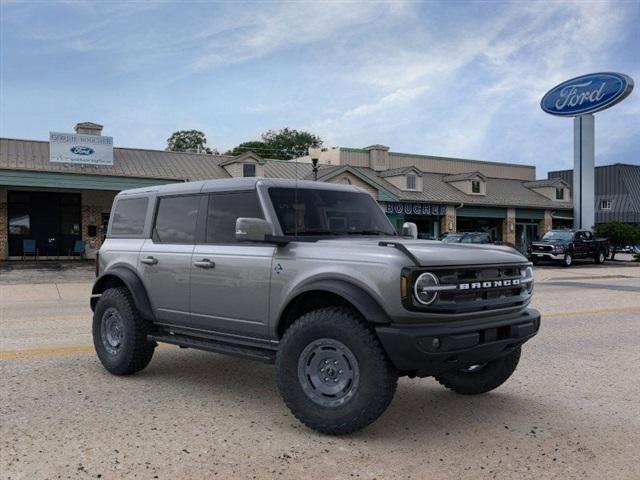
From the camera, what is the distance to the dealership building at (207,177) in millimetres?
28719

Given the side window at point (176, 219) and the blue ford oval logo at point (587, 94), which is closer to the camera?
the side window at point (176, 219)

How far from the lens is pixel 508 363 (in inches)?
217

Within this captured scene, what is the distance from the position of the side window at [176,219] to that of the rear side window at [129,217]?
29 centimetres

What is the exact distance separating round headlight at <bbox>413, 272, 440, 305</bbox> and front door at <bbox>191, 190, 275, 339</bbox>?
132 cm

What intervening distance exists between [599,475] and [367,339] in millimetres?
1711

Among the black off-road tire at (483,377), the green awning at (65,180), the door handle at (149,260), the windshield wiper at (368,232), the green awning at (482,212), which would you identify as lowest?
the black off-road tire at (483,377)

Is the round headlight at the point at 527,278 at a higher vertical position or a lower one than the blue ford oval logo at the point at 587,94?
lower

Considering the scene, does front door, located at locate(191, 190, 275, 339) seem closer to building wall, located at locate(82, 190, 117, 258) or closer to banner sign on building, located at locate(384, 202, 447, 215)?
building wall, located at locate(82, 190, 117, 258)

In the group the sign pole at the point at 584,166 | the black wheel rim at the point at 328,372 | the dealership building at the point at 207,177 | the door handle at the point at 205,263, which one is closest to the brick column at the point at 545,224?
the dealership building at the point at 207,177

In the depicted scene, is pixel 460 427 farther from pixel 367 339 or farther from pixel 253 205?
pixel 253 205

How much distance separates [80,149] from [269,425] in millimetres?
27282

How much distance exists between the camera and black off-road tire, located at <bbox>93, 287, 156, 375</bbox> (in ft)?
20.0

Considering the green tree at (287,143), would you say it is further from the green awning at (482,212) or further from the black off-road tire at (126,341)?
the black off-road tire at (126,341)

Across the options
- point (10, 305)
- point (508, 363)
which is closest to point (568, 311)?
point (508, 363)
